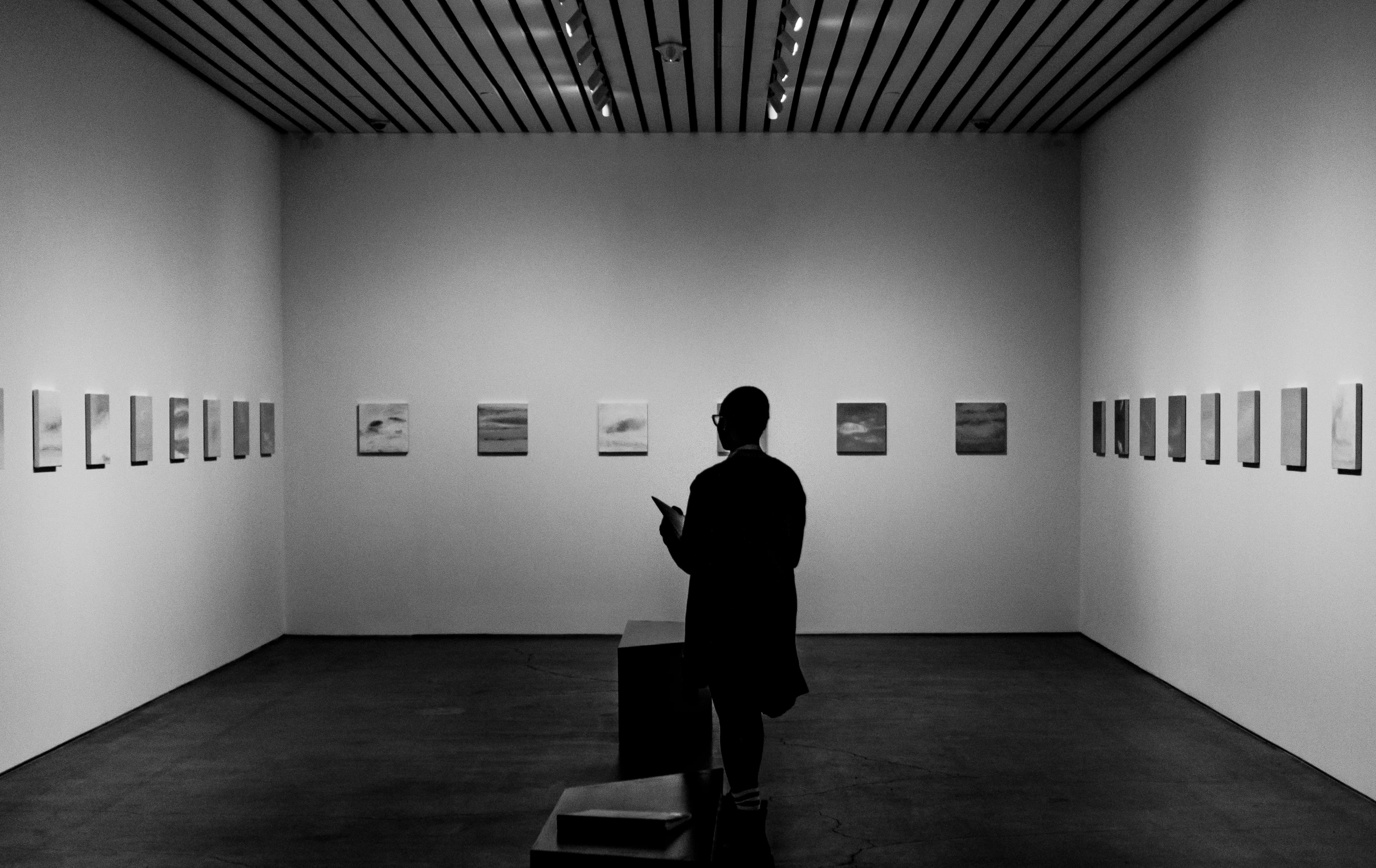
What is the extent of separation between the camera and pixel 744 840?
18.5 feet

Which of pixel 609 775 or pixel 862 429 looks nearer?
pixel 609 775

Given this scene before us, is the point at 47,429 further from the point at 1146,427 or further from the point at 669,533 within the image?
the point at 1146,427

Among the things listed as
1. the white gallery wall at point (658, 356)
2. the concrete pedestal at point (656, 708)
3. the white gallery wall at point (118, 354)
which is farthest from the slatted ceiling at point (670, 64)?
the concrete pedestal at point (656, 708)

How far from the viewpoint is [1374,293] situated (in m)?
6.76

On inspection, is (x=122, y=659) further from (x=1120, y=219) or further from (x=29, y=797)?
(x=1120, y=219)

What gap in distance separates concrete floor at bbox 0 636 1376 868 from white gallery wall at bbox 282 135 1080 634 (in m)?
1.72

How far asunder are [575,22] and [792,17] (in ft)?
5.36

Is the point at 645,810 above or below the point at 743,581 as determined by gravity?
below

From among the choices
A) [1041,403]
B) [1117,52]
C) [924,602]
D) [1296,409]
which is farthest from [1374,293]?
[924,602]

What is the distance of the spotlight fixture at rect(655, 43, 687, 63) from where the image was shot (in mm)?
9273

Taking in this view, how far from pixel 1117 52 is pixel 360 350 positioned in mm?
7929

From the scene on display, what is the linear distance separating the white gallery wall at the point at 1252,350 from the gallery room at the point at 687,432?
0.15ft

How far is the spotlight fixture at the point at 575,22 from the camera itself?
334 inches

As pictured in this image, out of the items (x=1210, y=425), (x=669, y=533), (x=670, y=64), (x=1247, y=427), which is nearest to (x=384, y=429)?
(x=670, y=64)
